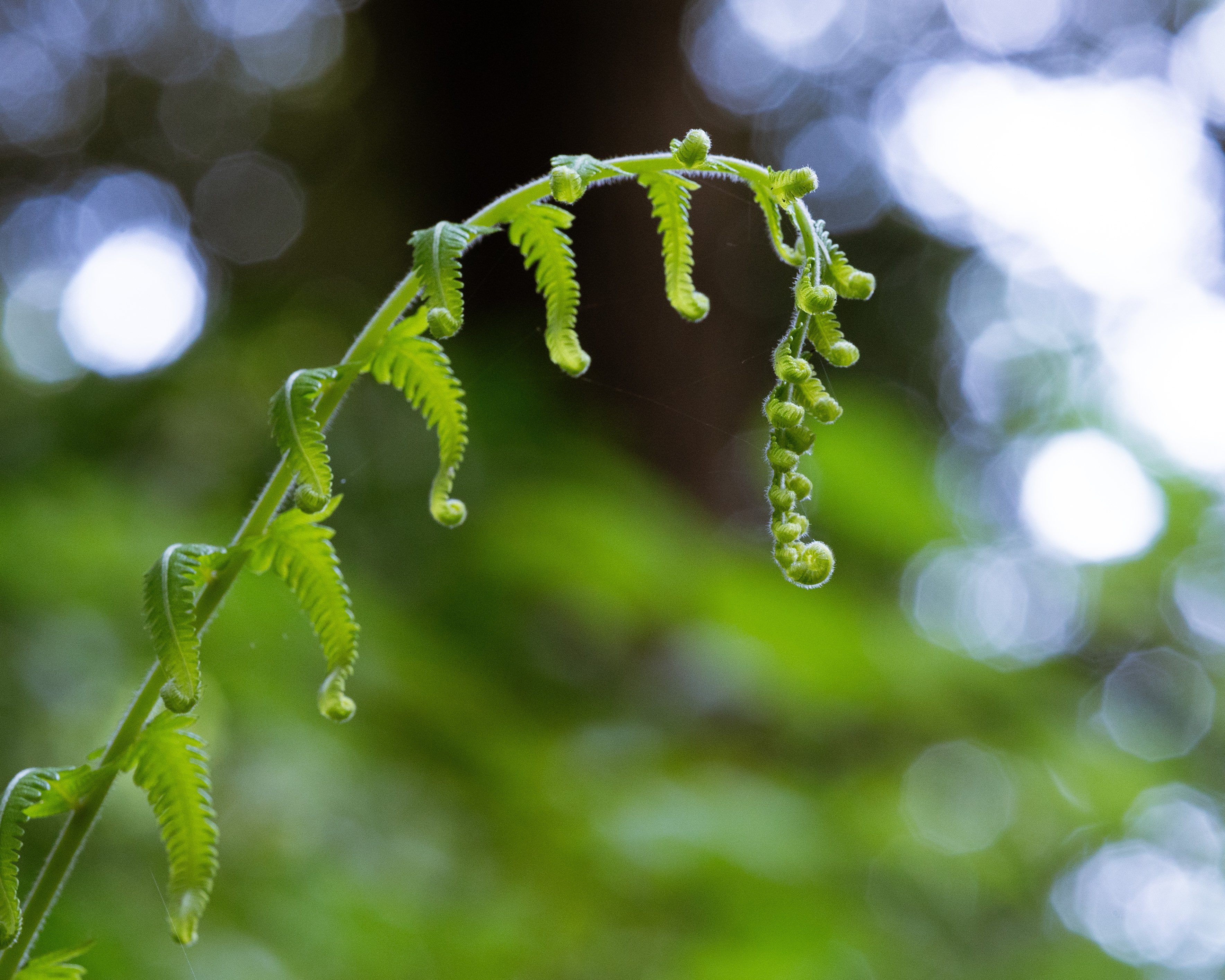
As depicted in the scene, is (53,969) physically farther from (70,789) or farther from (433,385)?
(433,385)

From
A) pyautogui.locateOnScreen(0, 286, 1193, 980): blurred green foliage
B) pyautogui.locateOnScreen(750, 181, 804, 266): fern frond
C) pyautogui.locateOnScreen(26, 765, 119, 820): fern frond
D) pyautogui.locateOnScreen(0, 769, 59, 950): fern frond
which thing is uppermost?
pyautogui.locateOnScreen(0, 286, 1193, 980): blurred green foliage

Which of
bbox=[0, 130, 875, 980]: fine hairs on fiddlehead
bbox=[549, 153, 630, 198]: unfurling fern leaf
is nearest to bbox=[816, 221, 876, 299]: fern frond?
bbox=[0, 130, 875, 980]: fine hairs on fiddlehead

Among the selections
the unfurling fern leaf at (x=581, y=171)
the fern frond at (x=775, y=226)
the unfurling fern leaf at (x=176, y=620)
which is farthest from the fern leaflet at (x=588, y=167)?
the unfurling fern leaf at (x=176, y=620)

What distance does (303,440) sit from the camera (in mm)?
670

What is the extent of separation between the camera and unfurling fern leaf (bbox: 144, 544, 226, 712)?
627 millimetres

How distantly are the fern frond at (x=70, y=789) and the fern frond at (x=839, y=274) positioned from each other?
571 mm

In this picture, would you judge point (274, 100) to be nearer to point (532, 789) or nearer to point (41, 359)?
point (41, 359)

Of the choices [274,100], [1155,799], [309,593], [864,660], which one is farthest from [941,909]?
[274,100]

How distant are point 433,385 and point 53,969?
1.54 ft

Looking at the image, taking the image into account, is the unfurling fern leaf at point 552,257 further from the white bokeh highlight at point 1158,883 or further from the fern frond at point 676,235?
the white bokeh highlight at point 1158,883

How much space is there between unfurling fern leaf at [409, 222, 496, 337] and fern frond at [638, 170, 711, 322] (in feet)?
0.50

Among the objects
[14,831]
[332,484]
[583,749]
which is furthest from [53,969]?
[583,749]

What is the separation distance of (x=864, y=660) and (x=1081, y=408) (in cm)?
174

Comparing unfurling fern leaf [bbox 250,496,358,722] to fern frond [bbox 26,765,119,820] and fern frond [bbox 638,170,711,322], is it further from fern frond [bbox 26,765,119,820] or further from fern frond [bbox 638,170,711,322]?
fern frond [bbox 638,170,711,322]
